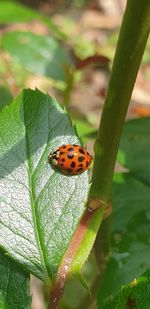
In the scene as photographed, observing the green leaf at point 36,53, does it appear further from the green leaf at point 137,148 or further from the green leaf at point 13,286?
the green leaf at point 13,286

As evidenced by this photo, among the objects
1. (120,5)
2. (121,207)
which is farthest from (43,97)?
(120,5)

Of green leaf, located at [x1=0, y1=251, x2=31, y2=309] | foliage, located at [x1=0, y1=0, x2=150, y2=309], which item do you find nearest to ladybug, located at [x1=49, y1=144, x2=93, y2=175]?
foliage, located at [x1=0, y1=0, x2=150, y2=309]

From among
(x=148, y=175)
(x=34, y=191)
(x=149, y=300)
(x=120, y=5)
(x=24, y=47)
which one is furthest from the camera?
(x=120, y=5)

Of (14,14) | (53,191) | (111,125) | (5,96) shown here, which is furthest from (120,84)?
(14,14)

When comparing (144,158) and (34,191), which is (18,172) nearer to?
(34,191)

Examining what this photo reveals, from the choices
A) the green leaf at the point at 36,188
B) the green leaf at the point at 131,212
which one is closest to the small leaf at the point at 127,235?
the green leaf at the point at 131,212

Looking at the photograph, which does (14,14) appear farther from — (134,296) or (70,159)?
(134,296)
